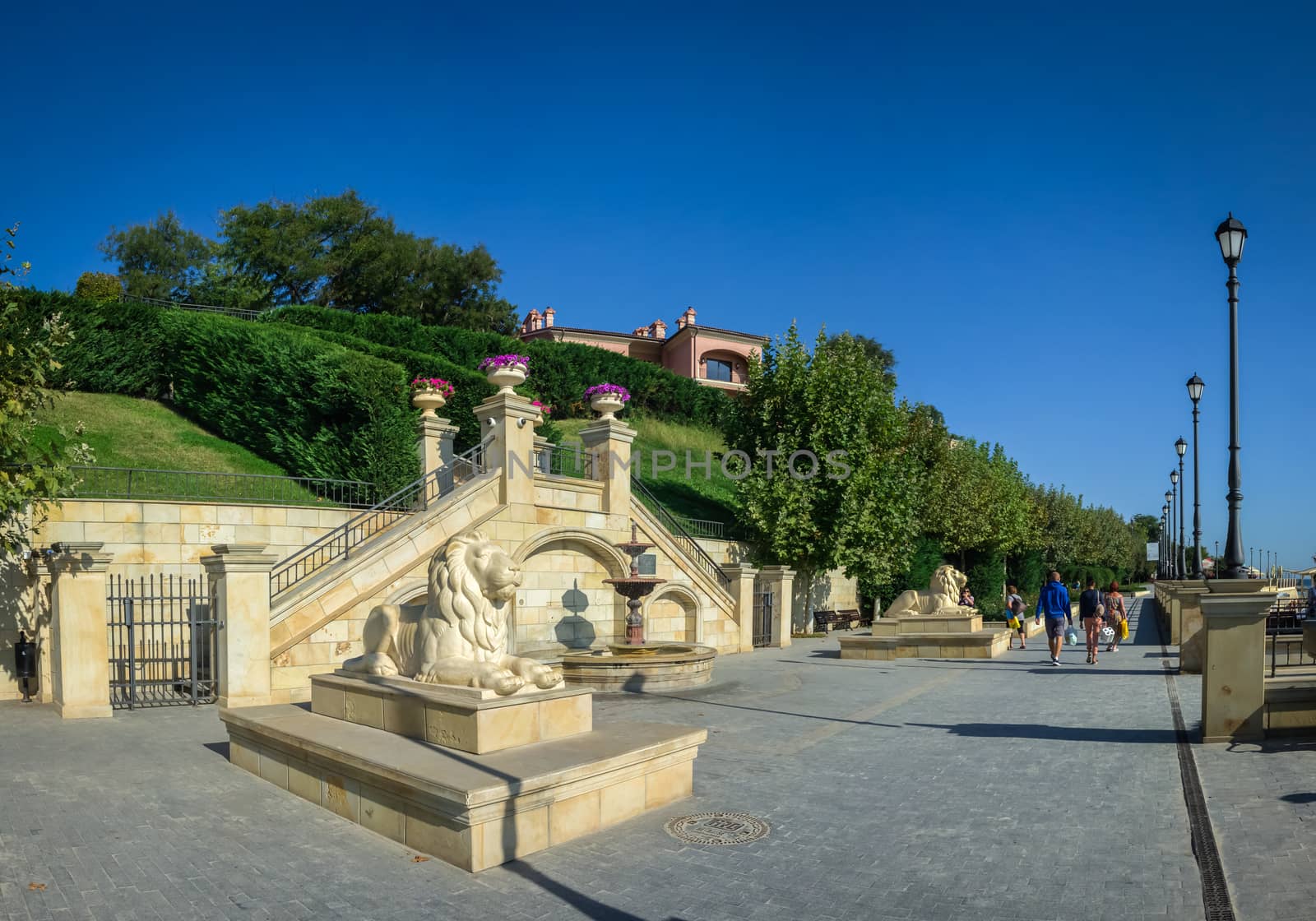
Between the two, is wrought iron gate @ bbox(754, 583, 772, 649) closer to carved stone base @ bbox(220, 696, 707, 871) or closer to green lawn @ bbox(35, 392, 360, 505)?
green lawn @ bbox(35, 392, 360, 505)

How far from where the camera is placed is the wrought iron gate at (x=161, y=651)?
37.9ft

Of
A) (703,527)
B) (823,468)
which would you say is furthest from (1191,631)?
(703,527)

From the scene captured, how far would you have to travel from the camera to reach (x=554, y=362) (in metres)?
39.4

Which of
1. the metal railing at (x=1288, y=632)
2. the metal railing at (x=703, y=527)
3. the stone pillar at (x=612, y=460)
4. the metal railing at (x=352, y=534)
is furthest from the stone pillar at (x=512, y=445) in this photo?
the metal railing at (x=1288, y=632)

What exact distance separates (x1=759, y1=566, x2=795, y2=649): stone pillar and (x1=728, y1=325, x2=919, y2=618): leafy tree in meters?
2.50

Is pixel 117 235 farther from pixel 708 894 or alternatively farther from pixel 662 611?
pixel 708 894

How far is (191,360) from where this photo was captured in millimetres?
24625

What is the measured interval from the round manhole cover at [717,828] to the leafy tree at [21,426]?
9447mm

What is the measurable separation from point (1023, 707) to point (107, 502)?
15003mm

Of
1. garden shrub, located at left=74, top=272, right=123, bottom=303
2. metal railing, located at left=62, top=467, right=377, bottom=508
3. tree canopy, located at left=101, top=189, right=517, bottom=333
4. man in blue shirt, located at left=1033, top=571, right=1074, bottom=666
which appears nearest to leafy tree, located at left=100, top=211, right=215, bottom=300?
tree canopy, located at left=101, top=189, right=517, bottom=333

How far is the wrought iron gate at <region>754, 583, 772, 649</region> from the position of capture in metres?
22.8

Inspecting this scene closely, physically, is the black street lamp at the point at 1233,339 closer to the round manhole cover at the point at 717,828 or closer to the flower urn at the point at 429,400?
the round manhole cover at the point at 717,828

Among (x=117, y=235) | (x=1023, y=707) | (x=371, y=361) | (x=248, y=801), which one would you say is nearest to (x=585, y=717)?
(x=248, y=801)

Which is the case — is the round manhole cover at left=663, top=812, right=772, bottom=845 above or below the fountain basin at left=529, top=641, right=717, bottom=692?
above
